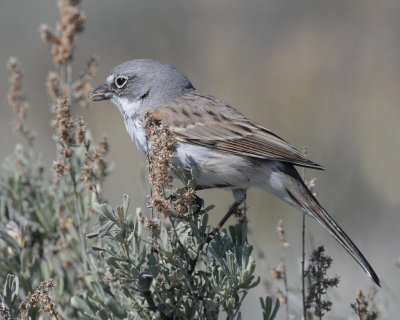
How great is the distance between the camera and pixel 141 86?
4.89 m

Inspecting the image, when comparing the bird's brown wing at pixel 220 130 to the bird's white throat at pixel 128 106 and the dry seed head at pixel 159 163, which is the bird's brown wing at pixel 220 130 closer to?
the bird's white throat at pixel 128 106

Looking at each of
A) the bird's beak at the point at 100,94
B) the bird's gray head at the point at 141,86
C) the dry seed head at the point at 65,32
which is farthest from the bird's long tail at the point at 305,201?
the dry seed head at the point at 65,32

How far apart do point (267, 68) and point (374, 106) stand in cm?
262

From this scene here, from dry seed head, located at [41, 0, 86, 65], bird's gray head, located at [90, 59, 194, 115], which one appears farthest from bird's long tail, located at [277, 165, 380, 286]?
dry seed head, located at [41, 0, 86, 65]

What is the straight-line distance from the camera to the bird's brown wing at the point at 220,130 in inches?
169

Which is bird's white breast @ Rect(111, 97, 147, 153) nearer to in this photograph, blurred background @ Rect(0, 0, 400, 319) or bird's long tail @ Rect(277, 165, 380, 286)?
blurred background @ Rect(0, 0, 400, 319)

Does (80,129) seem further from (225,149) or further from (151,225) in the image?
(225,149)

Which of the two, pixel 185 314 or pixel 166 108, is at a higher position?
pixel 166 108

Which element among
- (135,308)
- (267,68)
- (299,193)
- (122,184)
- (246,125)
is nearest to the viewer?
(135,308)

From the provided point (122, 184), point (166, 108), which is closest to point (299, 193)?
point (166, 108)

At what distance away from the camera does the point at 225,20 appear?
12.4 m

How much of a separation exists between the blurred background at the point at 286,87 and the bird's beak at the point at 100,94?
0.57m

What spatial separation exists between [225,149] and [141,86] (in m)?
0.93

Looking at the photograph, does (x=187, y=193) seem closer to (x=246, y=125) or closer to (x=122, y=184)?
(x=246, y=125)
